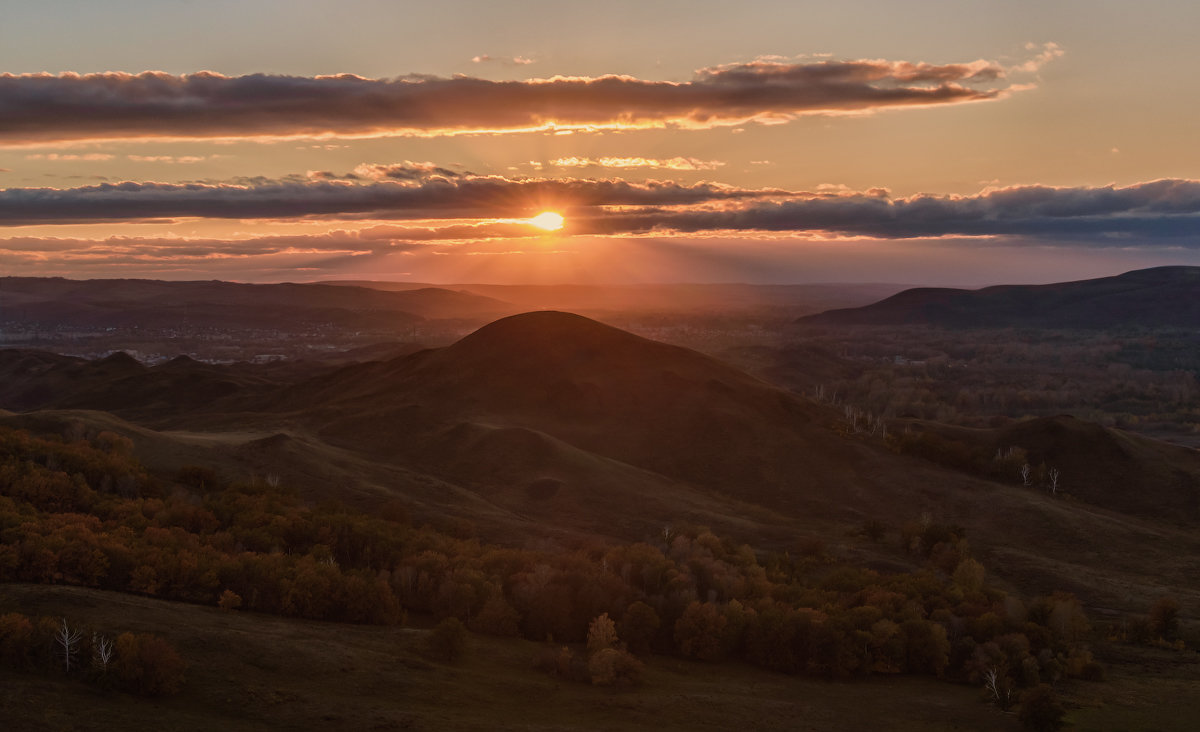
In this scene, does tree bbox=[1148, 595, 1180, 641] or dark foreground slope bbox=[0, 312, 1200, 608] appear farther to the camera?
dark foreground slope bbox=[0, 312, 1200, 608]

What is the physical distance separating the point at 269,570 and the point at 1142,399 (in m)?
174

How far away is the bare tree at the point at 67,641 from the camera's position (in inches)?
1018

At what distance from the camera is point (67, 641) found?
25812mm

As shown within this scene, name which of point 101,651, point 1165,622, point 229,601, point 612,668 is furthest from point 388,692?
point 1165,622

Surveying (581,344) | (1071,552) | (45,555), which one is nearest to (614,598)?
(45,555)

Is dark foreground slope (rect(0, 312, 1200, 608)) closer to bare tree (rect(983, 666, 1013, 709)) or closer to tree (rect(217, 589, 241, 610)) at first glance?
bare tree (rect(983, 666, 1013, 709))

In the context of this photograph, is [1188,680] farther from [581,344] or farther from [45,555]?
[581,344]

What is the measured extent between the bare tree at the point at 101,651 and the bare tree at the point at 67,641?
17.9 inches

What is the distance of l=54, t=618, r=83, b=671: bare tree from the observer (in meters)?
25.9

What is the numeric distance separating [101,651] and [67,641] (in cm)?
101

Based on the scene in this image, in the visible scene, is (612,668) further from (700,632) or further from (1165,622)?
(1165,622)

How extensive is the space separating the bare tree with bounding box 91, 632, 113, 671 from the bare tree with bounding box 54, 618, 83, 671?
45 cm

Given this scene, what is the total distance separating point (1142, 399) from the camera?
552 ft

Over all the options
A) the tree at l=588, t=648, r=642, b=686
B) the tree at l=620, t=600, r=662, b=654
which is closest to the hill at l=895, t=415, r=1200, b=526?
the tree at l=620, t=600, r=662, b=654
